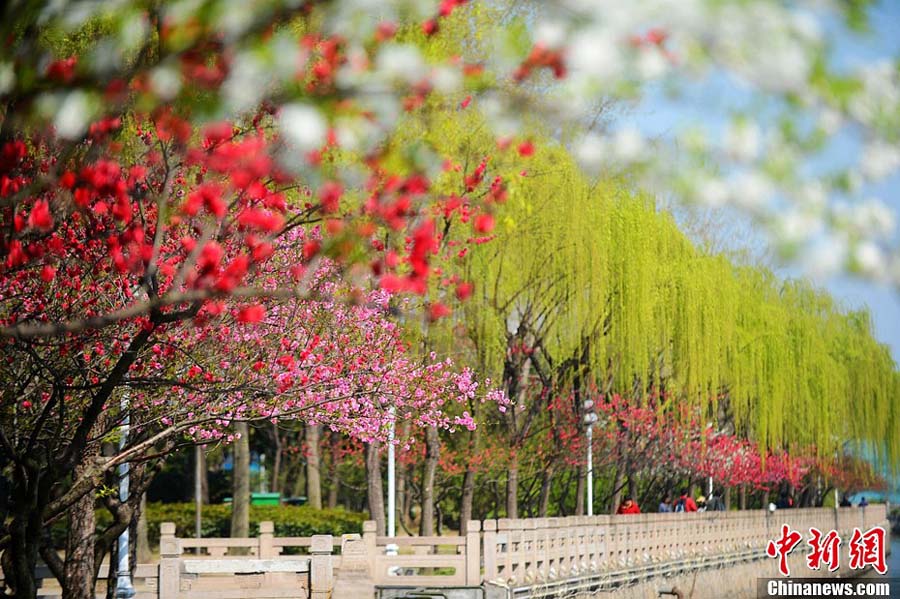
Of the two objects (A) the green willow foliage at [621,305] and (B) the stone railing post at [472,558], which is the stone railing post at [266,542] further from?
(A) the green willow foliage at [621,305]

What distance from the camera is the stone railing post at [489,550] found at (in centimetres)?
1689

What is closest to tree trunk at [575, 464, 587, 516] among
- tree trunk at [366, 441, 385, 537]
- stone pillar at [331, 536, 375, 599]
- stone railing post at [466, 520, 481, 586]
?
tree trunk at [366, 441, 385, 537]

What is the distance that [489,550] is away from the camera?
55.7 feet

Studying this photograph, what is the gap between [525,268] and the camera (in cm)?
2250

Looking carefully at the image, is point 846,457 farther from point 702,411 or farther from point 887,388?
point 702,411

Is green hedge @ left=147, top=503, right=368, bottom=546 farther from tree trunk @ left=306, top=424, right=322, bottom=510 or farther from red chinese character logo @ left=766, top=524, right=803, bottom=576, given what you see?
red chinese character logo @ left=766, top=524, right=803, bottom=576

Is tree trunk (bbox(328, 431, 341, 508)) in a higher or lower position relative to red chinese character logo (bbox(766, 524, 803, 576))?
higher

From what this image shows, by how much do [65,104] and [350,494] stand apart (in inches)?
1529

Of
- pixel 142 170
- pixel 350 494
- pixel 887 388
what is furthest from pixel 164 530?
pixel 350 494

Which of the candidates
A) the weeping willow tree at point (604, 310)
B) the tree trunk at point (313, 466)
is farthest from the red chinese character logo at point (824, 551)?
the tree trunk at point (313, 466)

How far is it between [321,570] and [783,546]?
19.5m

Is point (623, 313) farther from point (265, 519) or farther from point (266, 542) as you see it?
point (265, 519)

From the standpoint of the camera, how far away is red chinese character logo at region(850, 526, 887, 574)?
33.2m

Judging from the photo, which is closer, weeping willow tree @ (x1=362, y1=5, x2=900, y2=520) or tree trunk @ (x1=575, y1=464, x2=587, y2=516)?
weeping willow tree @ (x1=362, y1=5, x2=900, y2=520)
